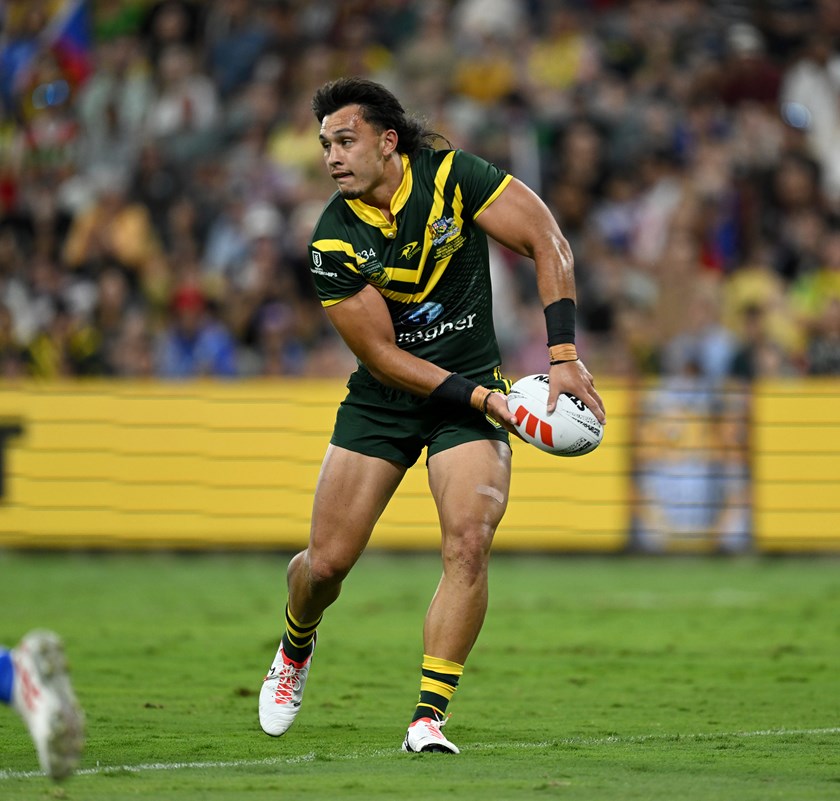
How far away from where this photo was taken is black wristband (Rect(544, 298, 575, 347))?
646cm

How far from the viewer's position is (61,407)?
15391mm

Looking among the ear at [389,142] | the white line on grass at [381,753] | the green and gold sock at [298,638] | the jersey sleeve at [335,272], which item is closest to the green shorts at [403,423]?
the jersey sleeve at [335,272]

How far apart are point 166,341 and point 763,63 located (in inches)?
280

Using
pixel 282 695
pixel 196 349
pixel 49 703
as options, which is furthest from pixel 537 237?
pixel 196 349

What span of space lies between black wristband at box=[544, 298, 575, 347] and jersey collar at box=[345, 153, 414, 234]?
0.73 meters

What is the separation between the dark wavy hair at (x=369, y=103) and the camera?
6652 millimetres

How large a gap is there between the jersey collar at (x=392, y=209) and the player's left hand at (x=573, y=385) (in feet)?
2.95

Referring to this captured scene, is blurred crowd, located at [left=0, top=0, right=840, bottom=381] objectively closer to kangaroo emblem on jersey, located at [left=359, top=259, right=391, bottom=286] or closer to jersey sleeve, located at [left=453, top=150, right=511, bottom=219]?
jersey sleeve, located at [left=453, top=150, right=511, bottom=219]

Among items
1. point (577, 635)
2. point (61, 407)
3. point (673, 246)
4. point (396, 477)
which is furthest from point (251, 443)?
point (396, 477)

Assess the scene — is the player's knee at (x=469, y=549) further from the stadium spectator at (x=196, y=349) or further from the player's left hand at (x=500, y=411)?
the stadium spectator at (x=196, y=349)

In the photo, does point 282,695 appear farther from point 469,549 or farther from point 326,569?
point 469,549

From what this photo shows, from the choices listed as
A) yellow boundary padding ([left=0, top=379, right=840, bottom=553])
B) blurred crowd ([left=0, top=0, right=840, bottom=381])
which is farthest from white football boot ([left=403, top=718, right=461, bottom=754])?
blurred crowd ([left=0, top=0, right=840, bottom=381])

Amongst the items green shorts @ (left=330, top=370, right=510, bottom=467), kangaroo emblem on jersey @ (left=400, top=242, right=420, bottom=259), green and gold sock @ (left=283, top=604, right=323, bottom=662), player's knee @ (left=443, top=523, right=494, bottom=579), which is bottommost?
green and gold sock @ (left=283, top=604, right=323, bottom=662)

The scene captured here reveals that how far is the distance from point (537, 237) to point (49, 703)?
279 cm
